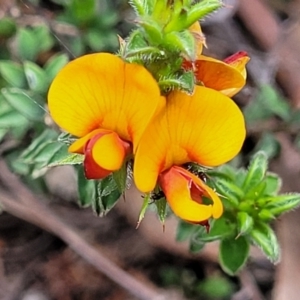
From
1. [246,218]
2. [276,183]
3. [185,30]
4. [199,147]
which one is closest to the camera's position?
[185,30]

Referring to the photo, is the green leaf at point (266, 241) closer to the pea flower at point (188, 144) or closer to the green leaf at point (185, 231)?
the green leaf at point (185, 231)

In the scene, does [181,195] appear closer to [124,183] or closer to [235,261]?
[124,183]

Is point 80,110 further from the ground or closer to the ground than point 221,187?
further from the ground

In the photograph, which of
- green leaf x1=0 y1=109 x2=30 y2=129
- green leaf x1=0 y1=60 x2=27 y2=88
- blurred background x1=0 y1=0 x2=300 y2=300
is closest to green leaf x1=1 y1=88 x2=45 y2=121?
green leaf x1=0 y1=109 x2=30 y2=129

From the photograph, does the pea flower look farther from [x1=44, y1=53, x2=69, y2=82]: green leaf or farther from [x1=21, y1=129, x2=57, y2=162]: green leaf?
[x1=44, y1=53, x2=69, y2=82]: green leaf

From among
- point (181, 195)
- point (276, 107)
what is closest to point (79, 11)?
point (276, 107)

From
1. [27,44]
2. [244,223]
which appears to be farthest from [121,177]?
[27,44]
